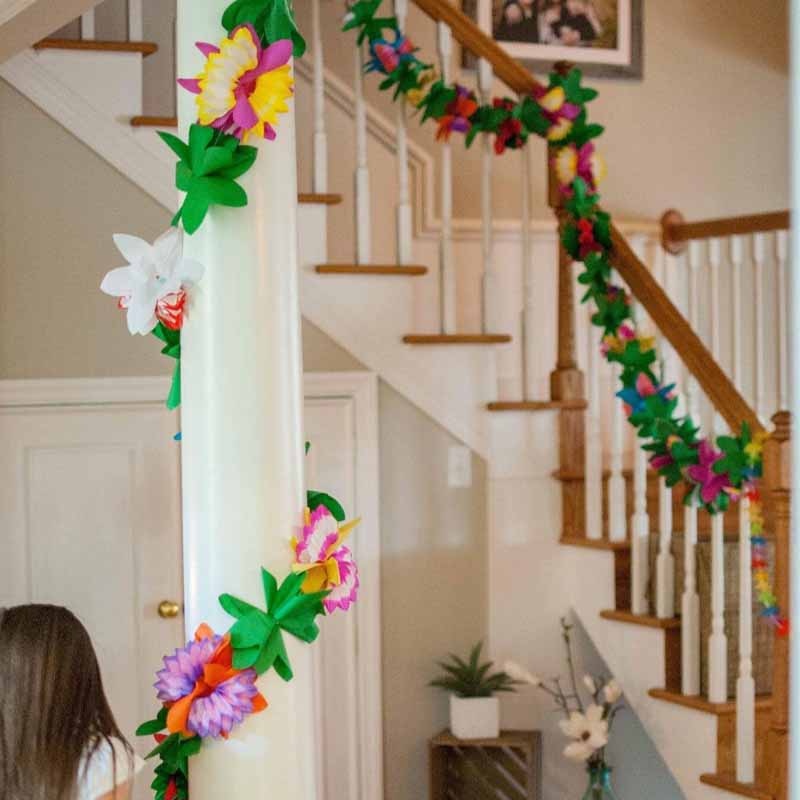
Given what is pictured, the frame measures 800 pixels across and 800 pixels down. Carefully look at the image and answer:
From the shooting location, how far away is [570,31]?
5.11 meters

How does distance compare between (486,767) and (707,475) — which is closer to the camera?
(707,475)

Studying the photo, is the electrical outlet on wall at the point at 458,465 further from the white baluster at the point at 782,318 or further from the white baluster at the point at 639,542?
the white baluster at the point at 782,318

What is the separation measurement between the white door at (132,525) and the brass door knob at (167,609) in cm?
1

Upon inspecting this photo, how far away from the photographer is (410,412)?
13.2ft

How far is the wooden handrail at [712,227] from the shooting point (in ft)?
14.5

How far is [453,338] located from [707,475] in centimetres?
92

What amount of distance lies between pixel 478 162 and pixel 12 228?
6.61 ft

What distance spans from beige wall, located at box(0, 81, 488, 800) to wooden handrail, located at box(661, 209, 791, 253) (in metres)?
1.31

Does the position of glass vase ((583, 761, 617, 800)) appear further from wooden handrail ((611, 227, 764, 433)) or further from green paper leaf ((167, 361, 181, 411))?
green paper leaf ((167, 361, 181, 411))

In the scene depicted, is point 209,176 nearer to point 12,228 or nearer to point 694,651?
point 12,228

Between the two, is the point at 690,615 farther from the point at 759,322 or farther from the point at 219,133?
the point at 219,133

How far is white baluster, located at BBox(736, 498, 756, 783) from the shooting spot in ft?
10.7

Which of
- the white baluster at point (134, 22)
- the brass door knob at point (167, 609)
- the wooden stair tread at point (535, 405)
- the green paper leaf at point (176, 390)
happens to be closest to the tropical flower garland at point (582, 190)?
the wooden stair tread at point (535, 405)

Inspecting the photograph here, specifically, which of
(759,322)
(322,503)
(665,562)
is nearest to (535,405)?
(665,562)
